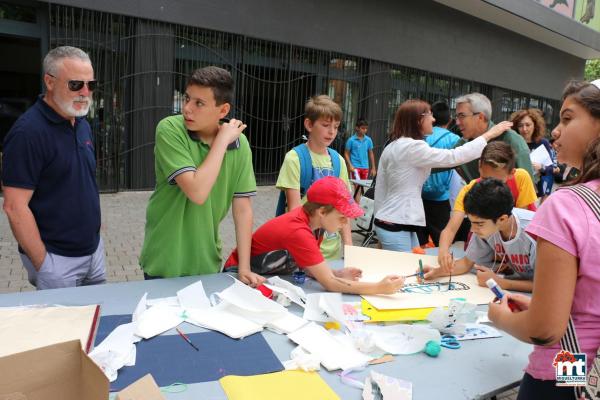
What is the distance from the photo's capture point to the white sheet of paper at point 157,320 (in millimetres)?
1613

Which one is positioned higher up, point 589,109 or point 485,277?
point 589,109

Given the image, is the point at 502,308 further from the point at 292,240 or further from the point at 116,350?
the point at 116,350

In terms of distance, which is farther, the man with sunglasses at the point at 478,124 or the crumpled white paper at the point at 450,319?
the man with sunglasses at the point at 478,124

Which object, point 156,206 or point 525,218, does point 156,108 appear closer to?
point 156,206

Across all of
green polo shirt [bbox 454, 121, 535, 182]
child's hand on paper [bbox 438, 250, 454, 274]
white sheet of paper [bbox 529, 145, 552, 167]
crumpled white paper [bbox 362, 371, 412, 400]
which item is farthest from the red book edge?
white sheet of paper [bbox 529, 145, 552, 167]

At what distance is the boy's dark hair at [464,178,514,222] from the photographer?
2.04 meters

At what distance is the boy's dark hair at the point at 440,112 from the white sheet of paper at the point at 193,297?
2.76 meters

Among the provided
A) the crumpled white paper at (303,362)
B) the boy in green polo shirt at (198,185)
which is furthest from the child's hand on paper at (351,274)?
the crumpled white paper at (303,362)

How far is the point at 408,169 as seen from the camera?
3021 mm

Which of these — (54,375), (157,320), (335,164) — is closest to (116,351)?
(157,320)

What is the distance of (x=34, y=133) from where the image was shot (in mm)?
2020

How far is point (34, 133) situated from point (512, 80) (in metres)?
15.2

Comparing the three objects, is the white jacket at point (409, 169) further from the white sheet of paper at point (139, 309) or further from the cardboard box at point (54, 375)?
the cardboard box at point (54, 375)

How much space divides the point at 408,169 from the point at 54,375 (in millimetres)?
2447
